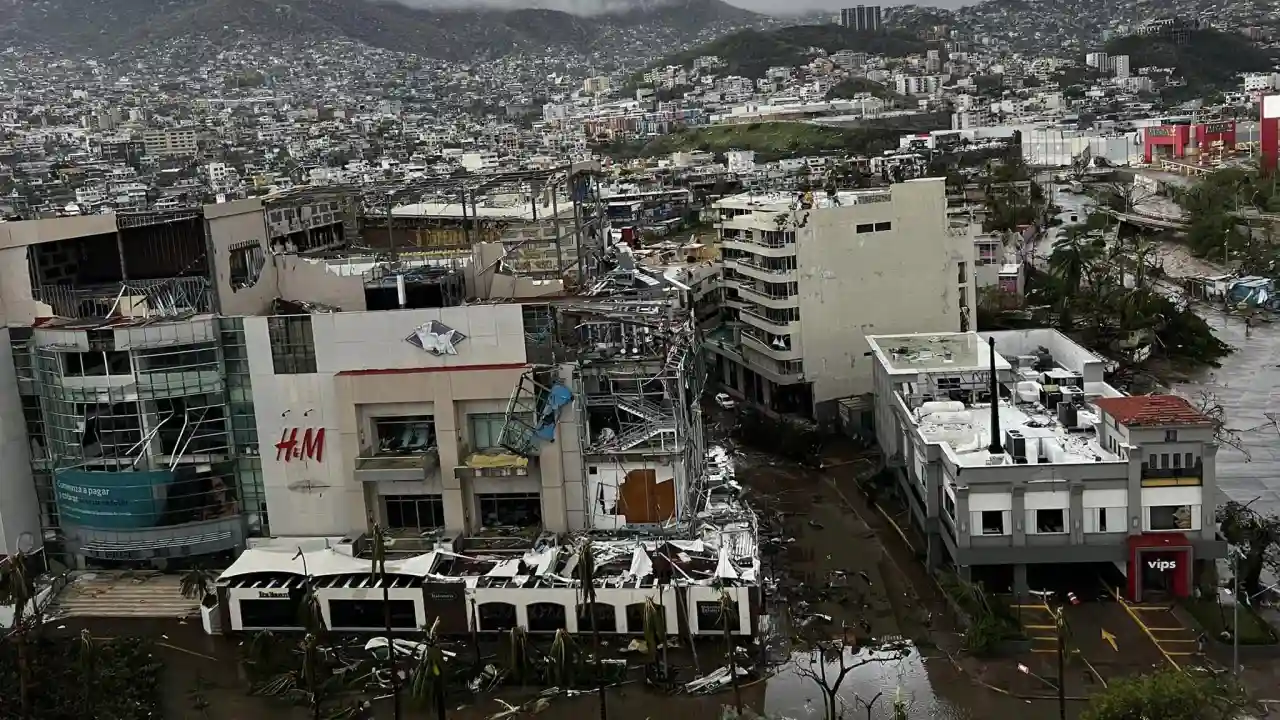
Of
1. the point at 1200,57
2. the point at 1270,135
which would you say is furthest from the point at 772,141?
the point at 1200,57

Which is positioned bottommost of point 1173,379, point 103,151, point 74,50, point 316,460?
point 1173,379

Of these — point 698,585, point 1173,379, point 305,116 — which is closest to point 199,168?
point 305,116

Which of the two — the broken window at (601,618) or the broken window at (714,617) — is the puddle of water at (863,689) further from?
the broken window at (601,618)

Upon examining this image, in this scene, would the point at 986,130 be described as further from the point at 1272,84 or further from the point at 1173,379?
the point at 1173,379

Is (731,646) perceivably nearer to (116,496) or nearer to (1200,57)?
(116,496)

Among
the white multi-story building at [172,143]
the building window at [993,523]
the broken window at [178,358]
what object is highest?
the white multi-story building at [172,143]

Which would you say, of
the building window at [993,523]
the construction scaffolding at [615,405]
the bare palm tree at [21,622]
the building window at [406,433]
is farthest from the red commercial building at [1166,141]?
the bare palm tree at [21,622]

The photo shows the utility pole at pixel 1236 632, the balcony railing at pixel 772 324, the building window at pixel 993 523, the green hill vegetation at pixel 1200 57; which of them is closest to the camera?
the utility pole at pixel 1236 632
